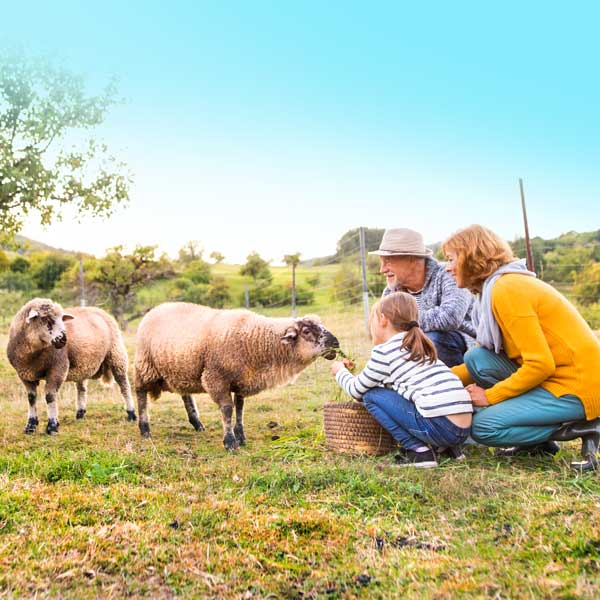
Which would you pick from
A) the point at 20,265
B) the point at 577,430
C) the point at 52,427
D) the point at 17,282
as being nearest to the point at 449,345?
the point at 577,430

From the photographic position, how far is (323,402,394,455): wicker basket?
607cm

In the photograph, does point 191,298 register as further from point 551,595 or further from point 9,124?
point 551,595

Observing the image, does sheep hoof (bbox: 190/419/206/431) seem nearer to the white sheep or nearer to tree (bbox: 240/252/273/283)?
the white sheep

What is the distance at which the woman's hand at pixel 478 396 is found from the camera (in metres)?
5.45

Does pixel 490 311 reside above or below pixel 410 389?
above

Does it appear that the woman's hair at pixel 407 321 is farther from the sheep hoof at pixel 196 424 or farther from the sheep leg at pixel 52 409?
the sheep leg at pixel 52 409

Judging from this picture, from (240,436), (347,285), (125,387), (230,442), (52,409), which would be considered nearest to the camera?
(230,442)

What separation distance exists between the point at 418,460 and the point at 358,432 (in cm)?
68

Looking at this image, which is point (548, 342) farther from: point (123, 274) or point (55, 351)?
point (123, 274)

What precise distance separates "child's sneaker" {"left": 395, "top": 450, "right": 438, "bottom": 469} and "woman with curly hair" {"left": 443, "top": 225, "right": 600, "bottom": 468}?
418 mm

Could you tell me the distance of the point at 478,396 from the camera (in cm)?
548

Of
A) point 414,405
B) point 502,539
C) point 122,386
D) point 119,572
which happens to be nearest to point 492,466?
point 414,405

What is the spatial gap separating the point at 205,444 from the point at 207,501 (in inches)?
112

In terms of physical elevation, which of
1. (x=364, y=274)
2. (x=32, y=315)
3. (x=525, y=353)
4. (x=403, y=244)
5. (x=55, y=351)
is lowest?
(x=525, y=353)
